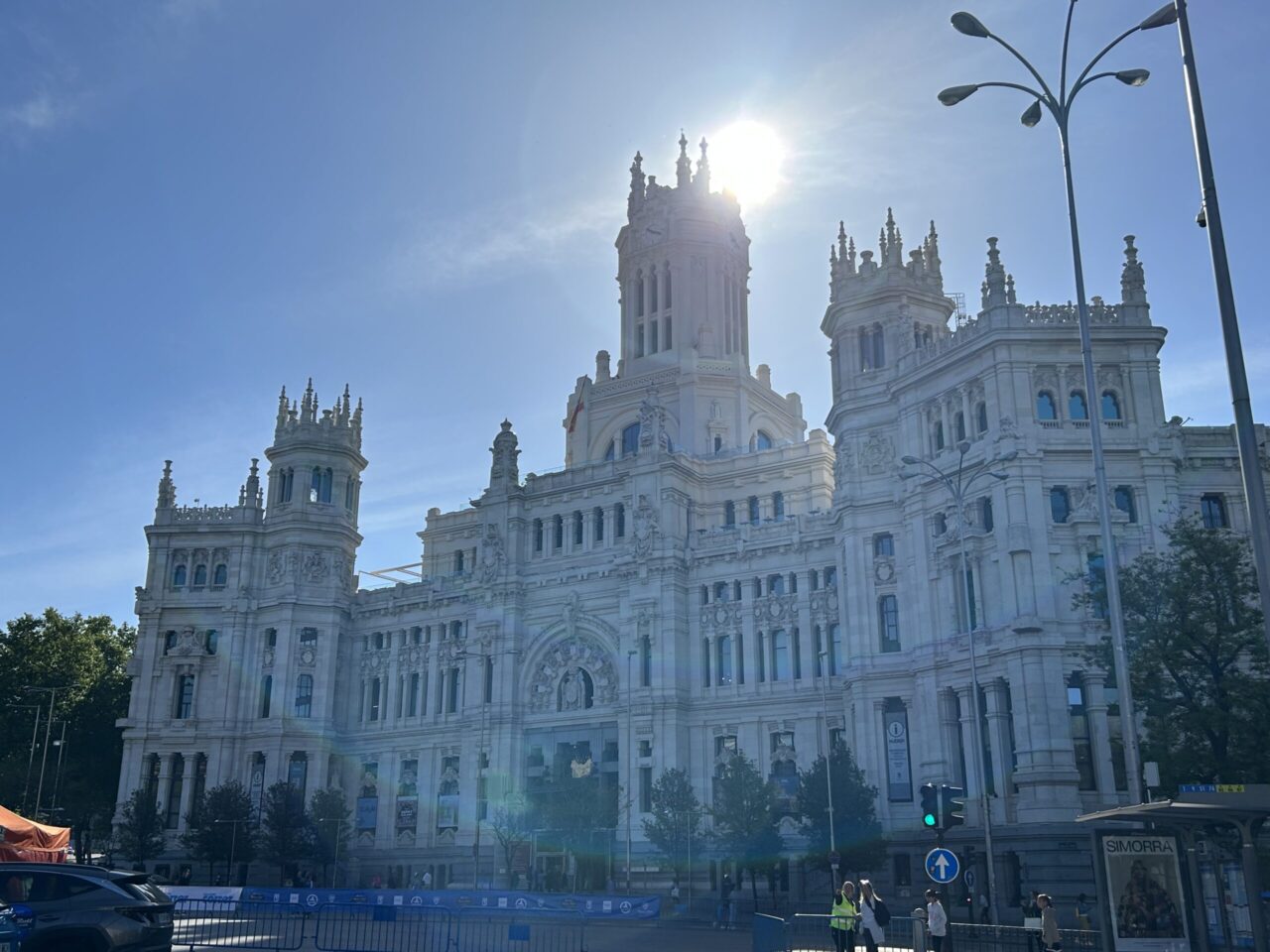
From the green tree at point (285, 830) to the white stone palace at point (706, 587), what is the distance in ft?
18.3

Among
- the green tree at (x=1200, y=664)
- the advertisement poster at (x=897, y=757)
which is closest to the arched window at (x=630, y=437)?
the advertisement poster at (x=897, y=757)

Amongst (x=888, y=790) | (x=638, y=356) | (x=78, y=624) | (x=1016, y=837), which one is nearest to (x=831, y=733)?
(x=888, y=790)

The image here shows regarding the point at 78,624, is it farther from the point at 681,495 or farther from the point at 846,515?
the point at 846,515

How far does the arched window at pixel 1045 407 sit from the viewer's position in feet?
170

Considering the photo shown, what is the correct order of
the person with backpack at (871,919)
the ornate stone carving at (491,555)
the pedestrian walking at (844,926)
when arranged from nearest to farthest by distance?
the person with backpack at (871,919), the pedestrian walking at (844,926), the ornate stone carving at (491,555)

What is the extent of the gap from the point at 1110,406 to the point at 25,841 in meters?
44.1

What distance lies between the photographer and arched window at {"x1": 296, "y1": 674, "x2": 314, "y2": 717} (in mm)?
80188

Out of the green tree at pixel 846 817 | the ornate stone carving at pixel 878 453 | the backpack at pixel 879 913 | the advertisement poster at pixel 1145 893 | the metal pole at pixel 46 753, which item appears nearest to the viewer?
the advertisement poster at pixel 1145 893

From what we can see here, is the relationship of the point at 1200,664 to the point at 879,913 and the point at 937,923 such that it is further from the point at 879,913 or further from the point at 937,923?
the point at 879,913

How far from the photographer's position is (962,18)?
27.6 m

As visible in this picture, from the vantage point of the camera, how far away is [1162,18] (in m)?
23.4

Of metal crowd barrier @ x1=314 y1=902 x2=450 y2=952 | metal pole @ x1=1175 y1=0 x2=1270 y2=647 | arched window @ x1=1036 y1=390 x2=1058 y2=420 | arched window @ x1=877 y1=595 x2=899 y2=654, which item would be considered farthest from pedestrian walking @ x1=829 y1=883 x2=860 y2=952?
arched window @ x1=877 y1=595 x2=899 y2=654

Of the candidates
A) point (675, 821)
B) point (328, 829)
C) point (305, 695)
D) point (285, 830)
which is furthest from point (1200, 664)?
point (305, 695)

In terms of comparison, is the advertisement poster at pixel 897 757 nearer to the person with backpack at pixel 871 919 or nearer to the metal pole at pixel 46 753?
the person with backpack at pixel 871 919
